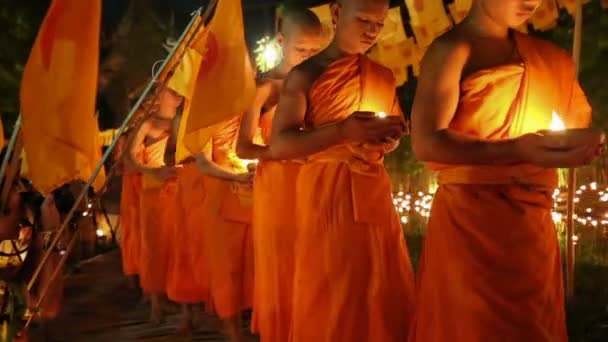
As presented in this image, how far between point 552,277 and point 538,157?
48 centimetres

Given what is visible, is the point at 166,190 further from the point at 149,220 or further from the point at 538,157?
the point at 538,157

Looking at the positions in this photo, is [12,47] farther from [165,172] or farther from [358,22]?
[358,22]


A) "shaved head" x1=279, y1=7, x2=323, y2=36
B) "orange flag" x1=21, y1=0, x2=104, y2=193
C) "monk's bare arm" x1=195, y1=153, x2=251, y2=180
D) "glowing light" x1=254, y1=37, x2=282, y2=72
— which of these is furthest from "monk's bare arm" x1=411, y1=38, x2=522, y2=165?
"glowing light" x1=254, y1=37, x2=282, y2=72

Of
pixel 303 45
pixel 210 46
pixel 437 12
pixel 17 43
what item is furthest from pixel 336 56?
pixel 17 43

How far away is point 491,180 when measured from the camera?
2.67 m

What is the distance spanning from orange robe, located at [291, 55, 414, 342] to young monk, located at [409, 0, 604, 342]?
602mm

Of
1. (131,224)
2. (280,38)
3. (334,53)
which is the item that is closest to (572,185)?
(280,38)

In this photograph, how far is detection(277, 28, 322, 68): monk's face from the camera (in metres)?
4.44

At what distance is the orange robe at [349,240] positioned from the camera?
338cm

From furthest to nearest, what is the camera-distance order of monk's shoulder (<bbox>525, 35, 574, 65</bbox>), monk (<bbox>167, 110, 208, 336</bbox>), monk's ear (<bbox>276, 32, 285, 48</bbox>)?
monk (<bbox>167, 110, 208, 336</bbox>)
monk's ear (<bbox>276, 32, 285, 48</bbox>)
monk's shoulder (<bbox>525, 35, 574, 65</bbox>)

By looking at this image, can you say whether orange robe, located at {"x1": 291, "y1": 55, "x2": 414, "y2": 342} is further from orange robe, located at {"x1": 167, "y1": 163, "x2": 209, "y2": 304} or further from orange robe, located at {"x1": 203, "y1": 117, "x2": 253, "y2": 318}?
orange robe, located at {"x1": 167, "y1": 163, "x2": 209, "y2": 304}

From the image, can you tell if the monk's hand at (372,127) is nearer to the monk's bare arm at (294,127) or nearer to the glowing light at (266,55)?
the monk's bare arm at (294,127)

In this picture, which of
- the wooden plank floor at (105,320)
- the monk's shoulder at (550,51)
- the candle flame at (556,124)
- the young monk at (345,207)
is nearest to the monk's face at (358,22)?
the young monk at (345,207)

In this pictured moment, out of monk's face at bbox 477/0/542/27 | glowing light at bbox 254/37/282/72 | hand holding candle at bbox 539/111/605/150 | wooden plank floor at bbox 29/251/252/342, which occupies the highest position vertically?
monk's face at bbox 477/0/542/27
